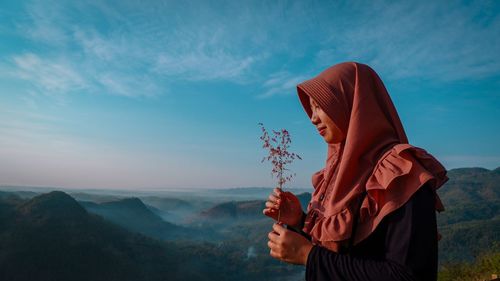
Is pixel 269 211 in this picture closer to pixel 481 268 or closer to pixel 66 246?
pixel 481 268

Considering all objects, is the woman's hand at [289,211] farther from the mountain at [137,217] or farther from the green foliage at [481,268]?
the mountain at [137,217]

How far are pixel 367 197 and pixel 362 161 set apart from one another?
0.69 feet

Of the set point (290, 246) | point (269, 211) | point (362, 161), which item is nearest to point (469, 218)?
point (269, 211)

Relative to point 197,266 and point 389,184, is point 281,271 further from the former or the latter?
point 389,184

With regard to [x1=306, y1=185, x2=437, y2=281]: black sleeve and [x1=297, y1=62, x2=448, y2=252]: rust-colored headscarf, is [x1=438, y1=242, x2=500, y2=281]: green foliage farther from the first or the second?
[x1=306, y1=185, x2=437, y2=281]: black sleeve

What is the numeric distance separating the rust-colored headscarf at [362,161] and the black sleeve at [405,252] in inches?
2.0

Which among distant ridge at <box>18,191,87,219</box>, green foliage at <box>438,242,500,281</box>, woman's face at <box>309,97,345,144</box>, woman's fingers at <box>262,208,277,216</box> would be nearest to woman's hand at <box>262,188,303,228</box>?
woman's fingers at <box>262,208,277,216</box>

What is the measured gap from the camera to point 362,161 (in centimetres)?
188

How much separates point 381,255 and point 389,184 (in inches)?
12.9

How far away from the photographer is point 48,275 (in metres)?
81.8

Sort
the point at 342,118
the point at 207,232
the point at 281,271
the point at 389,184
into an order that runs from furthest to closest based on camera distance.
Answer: the point at 207,232, the point at 281,271, the point at 342,118, the point at 389,184

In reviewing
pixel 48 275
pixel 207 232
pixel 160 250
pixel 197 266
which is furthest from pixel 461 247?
pixel 207 232

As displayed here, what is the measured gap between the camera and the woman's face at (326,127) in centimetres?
213

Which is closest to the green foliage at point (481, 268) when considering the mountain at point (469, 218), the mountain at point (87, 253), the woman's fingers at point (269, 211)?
the mountain at point (469, 218)
